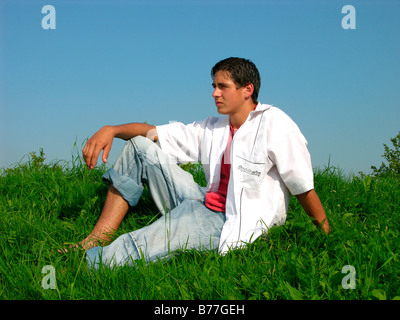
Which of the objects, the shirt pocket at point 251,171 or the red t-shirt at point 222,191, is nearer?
the shirt pocket at point 251,171

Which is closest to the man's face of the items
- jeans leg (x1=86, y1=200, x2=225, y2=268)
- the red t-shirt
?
the red t-shirt

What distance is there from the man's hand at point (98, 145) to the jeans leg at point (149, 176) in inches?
13.8

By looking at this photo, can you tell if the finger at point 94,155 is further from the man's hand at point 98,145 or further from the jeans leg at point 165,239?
the jeans leg at point 165,239

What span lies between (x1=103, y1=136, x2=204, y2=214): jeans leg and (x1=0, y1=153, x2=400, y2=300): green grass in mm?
490

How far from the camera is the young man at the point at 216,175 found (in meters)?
3.74

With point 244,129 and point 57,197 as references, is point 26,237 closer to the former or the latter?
point 57,197

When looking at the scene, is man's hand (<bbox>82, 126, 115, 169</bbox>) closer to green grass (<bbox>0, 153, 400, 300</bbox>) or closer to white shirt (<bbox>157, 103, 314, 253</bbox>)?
green grass (<bbox>0, 153, 400, 300</bbox>)

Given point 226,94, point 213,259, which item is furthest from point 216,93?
point 213,259

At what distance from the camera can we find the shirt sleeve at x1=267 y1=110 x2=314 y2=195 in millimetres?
3729

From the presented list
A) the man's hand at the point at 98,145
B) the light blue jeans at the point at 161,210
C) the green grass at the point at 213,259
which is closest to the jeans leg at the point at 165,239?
the light blue jeans at the point at 161,210

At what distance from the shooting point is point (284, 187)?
13.0ft

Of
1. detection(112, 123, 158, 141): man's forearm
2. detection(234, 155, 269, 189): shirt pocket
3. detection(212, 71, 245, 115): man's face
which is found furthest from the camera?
detection(212, 71, 245, 115): man's face
